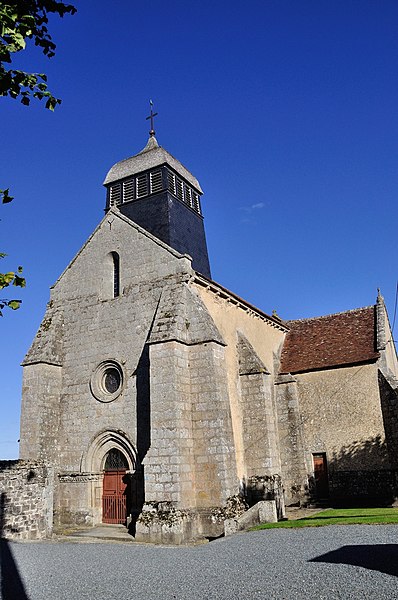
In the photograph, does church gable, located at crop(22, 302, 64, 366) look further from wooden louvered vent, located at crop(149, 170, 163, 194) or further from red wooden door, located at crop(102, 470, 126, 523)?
wooden louvered vent, located at crop(149, 170, 163, 194)

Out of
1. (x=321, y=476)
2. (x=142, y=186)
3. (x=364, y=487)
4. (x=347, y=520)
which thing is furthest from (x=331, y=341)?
(x=142, y=186)

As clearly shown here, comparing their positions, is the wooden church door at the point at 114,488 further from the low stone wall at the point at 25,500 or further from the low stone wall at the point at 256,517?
the low stone wall at the point at 256,517

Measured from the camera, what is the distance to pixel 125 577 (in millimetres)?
8516

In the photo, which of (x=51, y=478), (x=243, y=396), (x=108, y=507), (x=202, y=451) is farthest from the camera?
(x=243, y=396)

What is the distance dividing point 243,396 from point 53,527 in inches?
311

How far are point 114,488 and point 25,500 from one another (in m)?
3.12

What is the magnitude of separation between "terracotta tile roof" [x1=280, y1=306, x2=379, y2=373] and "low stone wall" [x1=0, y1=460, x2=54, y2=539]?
11.2 meters

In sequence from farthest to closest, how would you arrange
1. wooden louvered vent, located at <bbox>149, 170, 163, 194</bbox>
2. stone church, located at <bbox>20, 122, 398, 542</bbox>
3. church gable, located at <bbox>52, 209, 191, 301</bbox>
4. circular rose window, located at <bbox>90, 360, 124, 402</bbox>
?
wooden louvered vent, located at <bbox>149, 170, 163, 194</bbox> < church gable, located at <bbox>52, 209, 191, 301</bbox> < circular rose window, located at <bbox>90, 360, 124, 402</bbox> < stone church, located at <bbox>20, 122, 398, 542</bbox>

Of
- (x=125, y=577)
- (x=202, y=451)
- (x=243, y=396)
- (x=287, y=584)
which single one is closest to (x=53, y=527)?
(x=202, y=451)

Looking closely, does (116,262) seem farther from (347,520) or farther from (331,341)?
(347,520)

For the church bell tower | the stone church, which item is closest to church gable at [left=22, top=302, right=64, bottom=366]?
the stone church

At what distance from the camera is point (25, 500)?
47.3 feet

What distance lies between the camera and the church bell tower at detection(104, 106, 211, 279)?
20.4 metres

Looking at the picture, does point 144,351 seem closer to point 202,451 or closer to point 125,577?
point 202,451
